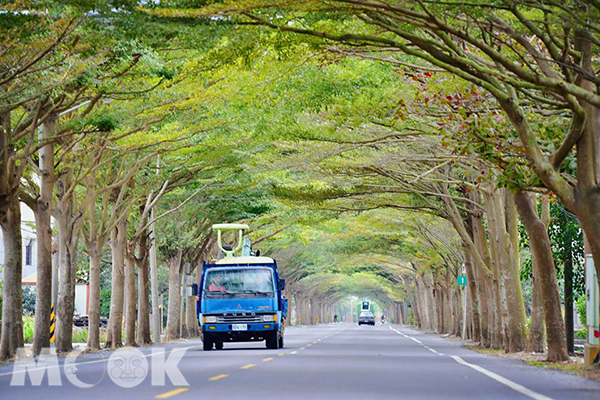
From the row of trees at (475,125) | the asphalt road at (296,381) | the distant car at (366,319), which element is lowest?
the asphalt road at (296,381)

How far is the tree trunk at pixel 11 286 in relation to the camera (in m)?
25.4

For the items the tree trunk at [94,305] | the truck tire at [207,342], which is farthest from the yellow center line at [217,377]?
the tree trunk at [94,305]

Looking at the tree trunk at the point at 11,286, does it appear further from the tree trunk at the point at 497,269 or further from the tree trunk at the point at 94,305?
the tree trunk at the point at 497,269

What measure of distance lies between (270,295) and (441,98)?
12710 mm

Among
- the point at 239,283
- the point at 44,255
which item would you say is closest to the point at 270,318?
the point at 239,283

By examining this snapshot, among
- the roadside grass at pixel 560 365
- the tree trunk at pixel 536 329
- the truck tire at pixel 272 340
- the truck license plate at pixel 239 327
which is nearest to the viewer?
the roadside grass at pixel 560 365

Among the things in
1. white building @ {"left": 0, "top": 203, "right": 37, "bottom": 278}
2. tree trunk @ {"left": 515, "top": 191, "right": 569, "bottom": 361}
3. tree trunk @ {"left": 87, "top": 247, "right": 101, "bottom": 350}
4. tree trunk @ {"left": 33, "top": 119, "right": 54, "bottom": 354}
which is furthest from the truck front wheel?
white building @ {"left": 0, "top": 203, "right": 37, "bottom": 278}

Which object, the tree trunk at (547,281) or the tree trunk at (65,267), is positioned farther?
the tree trunk at (65,267)

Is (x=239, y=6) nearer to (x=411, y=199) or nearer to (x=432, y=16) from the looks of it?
(x=432, y=16)

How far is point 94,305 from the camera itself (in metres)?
33.2

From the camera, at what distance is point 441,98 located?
20.5 metres

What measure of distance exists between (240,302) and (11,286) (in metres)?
7.98

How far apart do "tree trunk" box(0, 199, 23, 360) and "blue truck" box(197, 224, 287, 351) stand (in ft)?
23.2

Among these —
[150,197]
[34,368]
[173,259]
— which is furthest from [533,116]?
[173,259]
